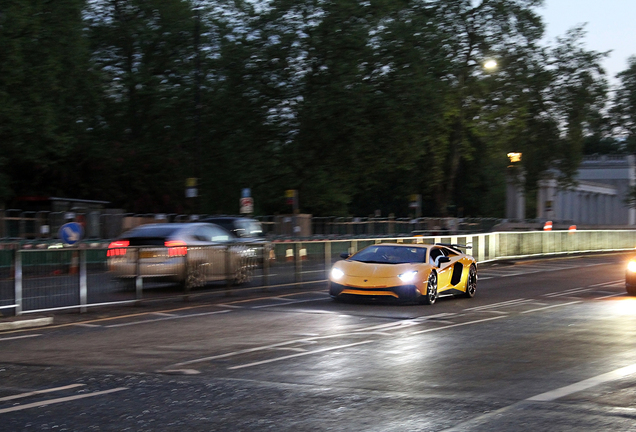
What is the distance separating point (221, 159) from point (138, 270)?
31.6 meters

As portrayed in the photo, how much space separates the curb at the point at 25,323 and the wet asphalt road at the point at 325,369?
40cm

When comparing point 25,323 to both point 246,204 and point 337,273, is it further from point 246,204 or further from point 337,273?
point 246,204

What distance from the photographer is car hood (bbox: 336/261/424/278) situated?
17.5 meters

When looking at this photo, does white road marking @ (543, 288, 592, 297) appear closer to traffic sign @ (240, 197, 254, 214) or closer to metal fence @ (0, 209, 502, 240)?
traffic sign @ (240, 197, 254, 214)

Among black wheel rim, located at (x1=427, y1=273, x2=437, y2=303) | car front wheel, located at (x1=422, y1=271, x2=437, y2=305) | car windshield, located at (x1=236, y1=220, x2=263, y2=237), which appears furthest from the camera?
car windshield, located at (x1=236, y1=220, x2=263, y2=237)

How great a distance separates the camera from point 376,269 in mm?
17609

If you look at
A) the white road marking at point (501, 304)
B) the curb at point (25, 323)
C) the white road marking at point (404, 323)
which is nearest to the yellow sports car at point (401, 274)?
the white road marking at point (501, 304)

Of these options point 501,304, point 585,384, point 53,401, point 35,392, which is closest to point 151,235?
point 501,304

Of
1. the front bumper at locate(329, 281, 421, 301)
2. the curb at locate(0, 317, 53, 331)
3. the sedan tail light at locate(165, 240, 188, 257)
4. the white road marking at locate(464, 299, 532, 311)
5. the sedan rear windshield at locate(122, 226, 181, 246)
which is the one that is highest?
the sedan rear windshield at locate(122, 226, 181, 246)

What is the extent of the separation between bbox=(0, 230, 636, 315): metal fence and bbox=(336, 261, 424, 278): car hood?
306 cm

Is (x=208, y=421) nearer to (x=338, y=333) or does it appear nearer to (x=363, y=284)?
(x=338, y=333)

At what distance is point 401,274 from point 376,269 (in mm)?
537

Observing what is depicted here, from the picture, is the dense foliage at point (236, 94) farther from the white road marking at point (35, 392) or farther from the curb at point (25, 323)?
the white road marking at point (35, 392)

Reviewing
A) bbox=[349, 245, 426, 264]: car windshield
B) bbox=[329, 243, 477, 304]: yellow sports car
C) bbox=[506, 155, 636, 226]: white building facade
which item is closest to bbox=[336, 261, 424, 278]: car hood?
bbox=[329, 243, 477, 304]: yellow sports car
